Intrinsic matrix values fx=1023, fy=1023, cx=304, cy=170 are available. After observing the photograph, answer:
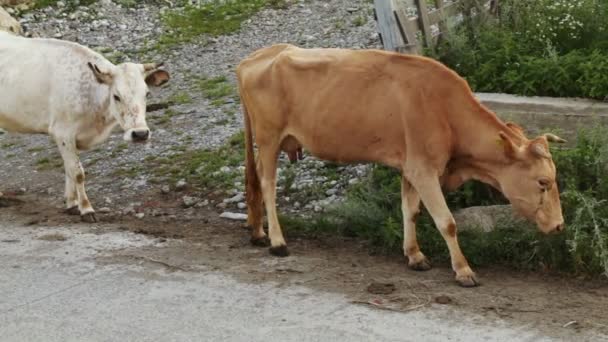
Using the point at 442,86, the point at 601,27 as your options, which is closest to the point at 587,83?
the point at 601,27

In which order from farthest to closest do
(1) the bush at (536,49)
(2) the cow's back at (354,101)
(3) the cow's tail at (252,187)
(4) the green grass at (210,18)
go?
(4) the green grass at (210,18)
(1) the bush at (536,49)
(3) the cow's tail at (252,187)
(2) the cow's back at (354,101)

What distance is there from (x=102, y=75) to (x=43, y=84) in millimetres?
823

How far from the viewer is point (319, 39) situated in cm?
1538

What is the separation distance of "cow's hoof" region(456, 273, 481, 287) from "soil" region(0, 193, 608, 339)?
7 cm

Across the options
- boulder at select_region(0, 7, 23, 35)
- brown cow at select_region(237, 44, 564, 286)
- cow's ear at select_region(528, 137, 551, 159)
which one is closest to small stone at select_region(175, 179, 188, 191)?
brown cow at select_region(237, 44, 564, 286)

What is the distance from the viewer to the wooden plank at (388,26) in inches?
411

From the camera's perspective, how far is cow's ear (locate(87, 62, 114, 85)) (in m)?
10.2

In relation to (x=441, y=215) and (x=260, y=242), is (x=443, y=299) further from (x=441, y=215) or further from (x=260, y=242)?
(x=260, y=242)

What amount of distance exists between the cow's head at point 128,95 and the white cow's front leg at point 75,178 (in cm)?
59

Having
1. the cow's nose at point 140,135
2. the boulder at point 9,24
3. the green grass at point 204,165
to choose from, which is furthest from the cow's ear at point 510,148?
the boulder at point 9,24

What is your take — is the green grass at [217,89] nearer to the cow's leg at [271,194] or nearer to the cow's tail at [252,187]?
the cow's tail at [252,187]

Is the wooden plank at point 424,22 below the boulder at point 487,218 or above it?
above

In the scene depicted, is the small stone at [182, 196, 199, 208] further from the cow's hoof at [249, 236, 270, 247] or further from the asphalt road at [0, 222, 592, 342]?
the asphalt road at [0, 222, 592, 342]

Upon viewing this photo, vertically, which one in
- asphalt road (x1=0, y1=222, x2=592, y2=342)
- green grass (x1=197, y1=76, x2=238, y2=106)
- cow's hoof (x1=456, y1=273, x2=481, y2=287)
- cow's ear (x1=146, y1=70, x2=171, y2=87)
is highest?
cow's ear (x1=146, y1=70, x2=171, y2=87)
